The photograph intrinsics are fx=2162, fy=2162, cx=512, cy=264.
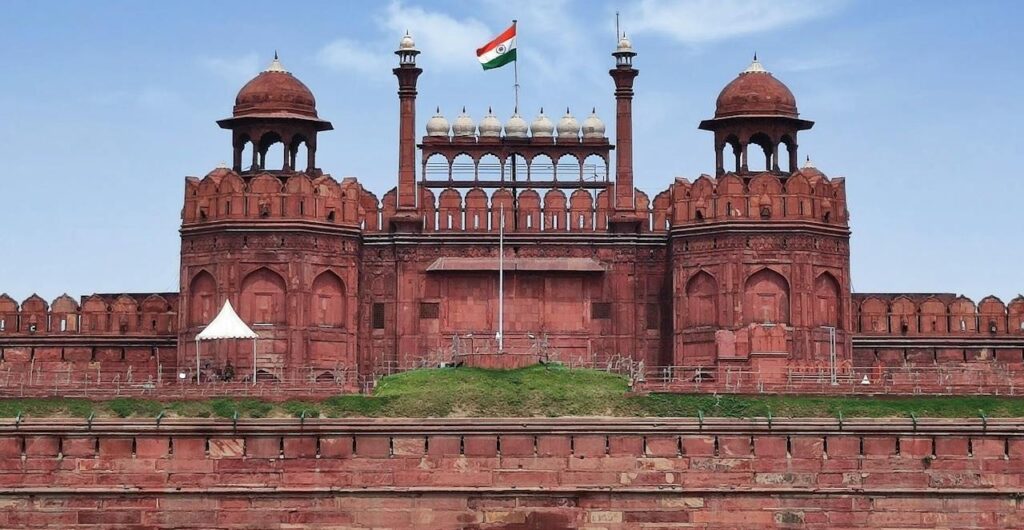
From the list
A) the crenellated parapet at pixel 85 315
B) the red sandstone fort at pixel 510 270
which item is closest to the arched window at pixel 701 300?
the red sandstone fort at pixel 510 270

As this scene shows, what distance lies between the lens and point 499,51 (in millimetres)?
66250

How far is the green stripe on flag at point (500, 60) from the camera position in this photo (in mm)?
66188

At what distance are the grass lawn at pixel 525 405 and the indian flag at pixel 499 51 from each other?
1301cm

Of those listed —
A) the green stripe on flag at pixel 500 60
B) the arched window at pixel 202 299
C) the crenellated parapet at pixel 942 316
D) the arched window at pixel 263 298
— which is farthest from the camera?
the crenellated parapet at pixel 942 316

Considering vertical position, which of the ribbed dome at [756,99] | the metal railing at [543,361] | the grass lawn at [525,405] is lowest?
the grass lawn at [525,405]

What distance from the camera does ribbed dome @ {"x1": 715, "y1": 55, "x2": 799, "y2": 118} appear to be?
6556 cm

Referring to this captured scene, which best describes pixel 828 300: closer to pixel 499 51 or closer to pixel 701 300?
pixel 701 300

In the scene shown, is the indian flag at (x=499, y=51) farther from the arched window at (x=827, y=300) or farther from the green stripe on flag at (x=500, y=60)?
the arched window at (x=827, y=300)

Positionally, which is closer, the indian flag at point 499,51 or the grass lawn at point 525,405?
the grass lawn at point 525,405

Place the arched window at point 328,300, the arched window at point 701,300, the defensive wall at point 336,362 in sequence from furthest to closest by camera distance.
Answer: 1. the defensive wall at point 336,362
2. the arched window at point 328,300
3. the arched window at point 701,300

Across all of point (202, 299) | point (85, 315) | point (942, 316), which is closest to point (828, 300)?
point (942, 316)

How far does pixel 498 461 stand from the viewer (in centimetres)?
4906

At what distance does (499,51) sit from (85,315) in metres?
15.3

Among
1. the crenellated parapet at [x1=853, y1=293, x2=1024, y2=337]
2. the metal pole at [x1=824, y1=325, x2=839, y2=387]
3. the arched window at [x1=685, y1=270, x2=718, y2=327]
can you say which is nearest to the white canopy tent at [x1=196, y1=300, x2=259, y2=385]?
the arched window at [x1=685, y1=270, x2=718, y2=327]
